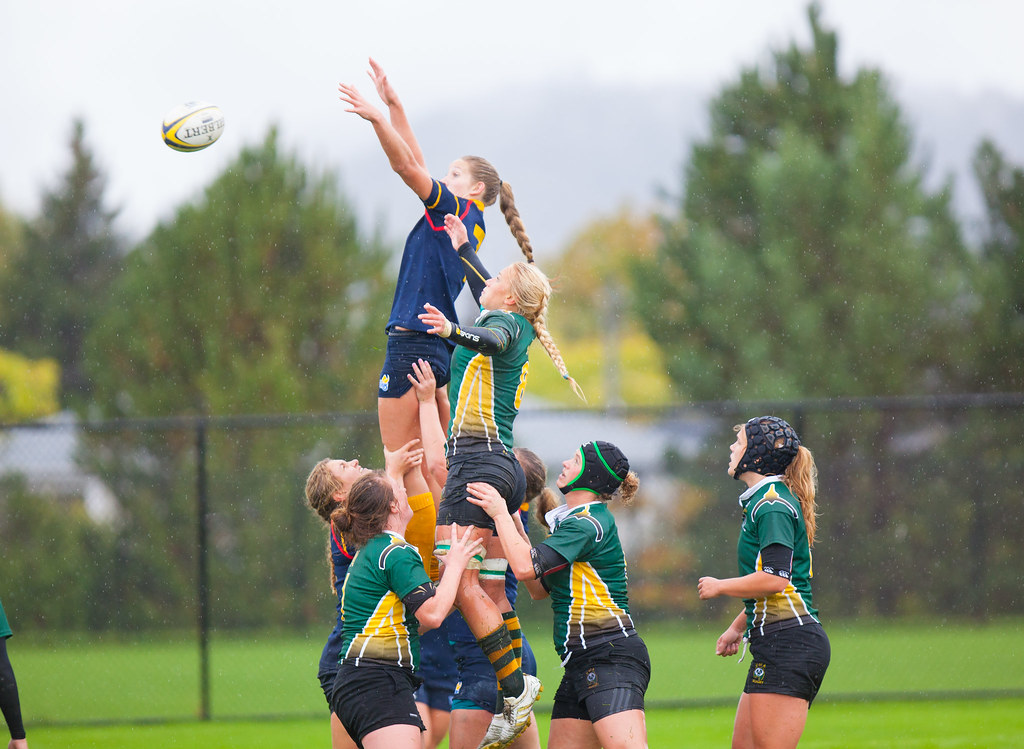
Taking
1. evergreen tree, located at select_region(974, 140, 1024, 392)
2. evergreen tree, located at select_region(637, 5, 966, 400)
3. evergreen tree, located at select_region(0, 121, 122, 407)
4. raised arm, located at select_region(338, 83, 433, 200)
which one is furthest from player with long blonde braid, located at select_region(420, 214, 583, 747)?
evergreen tree, located at select_region(0, 121, 122, 407)

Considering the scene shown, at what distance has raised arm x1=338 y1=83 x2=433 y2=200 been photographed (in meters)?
5.20

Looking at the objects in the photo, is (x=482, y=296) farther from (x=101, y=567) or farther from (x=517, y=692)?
(x=101, y=567)

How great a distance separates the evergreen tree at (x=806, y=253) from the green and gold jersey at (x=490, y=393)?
13.5 m

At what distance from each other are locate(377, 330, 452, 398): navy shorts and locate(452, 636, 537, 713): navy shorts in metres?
1.35

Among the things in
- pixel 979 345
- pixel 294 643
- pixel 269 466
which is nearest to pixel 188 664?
pixel 294 643

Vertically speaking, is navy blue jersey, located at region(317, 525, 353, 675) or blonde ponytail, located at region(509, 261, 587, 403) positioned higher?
blonde ponytail, located at region(509, 261, 587, 403)

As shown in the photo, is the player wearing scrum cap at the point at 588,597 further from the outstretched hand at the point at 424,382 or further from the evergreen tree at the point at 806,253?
the evergreen tree at the point at 806,253

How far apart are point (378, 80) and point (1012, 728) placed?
6.61 meters

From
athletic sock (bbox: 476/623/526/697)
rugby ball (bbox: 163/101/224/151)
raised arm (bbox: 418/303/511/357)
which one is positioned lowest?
athletic sock (bbox: 476/623/526/697)

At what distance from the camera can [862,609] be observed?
10633 mm

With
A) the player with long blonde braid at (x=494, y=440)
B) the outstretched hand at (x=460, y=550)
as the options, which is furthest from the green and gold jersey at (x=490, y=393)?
the outstretched hand at (x=460, y=550)

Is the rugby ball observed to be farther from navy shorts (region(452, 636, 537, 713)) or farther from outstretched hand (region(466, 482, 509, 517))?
navy shorts (region(452, 636, 537, 713))

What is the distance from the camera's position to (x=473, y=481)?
482cm

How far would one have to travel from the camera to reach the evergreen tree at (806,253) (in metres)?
18.6
